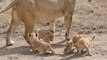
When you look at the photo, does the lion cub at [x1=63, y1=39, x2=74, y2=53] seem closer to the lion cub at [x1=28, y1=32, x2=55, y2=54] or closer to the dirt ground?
the dirt ground

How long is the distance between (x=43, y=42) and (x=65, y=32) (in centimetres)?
156

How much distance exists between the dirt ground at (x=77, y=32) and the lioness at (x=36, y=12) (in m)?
0.35

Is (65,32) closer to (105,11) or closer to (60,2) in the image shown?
(60,2)

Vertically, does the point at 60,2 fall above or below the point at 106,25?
above

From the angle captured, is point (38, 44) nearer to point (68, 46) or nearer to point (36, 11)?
point (68, 46)

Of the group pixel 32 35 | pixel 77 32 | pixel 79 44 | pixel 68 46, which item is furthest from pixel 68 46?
pixel 77 32

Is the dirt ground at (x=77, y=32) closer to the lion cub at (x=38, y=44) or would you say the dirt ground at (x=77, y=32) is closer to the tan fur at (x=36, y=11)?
the lion cub at (x=38, y=44)

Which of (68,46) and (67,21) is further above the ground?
(67,21)

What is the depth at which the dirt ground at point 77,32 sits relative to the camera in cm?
855

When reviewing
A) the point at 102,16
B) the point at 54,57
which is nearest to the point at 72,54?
the point at 54,57

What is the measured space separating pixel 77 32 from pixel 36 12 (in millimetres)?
1718

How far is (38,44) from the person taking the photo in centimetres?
854

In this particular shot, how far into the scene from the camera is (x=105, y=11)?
1212 cm

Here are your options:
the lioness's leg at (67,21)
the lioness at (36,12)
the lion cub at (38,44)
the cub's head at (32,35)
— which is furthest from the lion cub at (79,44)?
the lioness's leg at (67,21)
